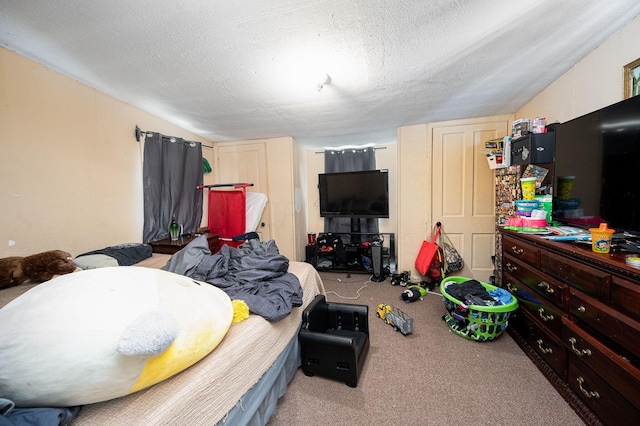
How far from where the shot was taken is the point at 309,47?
152 centimetres

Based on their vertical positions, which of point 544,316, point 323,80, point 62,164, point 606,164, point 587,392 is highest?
point 323,80

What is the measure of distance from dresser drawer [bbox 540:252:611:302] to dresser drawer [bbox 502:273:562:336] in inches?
8.2

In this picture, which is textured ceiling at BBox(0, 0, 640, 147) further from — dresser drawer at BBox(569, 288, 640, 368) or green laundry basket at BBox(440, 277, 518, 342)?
green laundry basket at BBox(440, 277, 518, 342)

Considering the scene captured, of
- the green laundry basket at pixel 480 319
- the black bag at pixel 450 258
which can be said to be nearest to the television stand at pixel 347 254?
the black bag at pixel 450 258

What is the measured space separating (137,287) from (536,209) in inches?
101

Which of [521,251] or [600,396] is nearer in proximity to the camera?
[600,396]

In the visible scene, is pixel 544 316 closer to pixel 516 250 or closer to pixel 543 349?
pixel 543 349

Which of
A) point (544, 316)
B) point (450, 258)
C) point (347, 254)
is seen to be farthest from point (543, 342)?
point (347, 254)

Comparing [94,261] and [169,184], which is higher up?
[169,184]

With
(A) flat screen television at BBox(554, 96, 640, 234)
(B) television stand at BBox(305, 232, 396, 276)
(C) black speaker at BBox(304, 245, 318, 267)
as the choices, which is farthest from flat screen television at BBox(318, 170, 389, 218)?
(A) flat screen television at BBox(554, 96, 640, 234)

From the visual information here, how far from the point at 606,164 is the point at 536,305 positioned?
95cm

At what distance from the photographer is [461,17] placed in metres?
1.29

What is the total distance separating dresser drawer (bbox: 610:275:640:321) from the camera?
94cm

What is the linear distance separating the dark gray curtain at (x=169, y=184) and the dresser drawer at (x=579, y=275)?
11.5 feet
